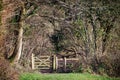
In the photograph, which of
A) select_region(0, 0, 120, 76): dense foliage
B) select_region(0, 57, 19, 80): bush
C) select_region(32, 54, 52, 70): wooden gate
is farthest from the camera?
select_region(32, 54, 52, 70): wooden gate

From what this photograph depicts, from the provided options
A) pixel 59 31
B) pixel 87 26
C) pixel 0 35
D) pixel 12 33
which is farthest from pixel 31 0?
pixel 59 31

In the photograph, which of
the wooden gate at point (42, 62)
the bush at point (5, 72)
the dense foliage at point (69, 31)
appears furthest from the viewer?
the wooden gate at point (42, 62)

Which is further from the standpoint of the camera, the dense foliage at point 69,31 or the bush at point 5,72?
the dense foliage at point 69,31

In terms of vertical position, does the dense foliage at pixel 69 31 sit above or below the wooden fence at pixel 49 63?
above

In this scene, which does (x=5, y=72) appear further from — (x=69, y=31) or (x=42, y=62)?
(x=69, y=31)

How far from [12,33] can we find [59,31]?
49.7 ft

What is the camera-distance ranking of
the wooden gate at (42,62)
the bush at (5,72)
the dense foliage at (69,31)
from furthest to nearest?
the wooden gate at (42,62)
the dense foliage at (69,31)
the bush at (5,72)

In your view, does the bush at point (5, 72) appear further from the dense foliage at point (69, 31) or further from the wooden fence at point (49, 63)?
the wooden fence at point (49, 63)

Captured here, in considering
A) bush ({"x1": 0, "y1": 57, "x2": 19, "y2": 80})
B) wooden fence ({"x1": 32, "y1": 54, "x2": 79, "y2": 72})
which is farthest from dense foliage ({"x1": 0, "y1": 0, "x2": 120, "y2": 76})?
bush ({"x1": 0, "y1": 57, "x2": 19, "y2": 80})

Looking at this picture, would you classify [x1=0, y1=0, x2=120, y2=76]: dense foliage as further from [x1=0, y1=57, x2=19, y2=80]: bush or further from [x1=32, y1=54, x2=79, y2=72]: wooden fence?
[x1=0, y1=57, x2=19, y2=80]: bush

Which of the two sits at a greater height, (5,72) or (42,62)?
(5,72)

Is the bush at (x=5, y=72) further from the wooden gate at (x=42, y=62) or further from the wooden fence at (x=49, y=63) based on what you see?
the wooden gate at (x=42, y=62)

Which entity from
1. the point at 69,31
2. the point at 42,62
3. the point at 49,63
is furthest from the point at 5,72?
the point at 69,31

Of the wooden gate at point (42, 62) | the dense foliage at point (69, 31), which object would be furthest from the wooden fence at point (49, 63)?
the dense foliage at point (69, 31)
